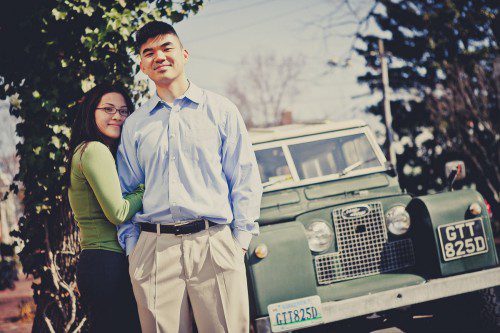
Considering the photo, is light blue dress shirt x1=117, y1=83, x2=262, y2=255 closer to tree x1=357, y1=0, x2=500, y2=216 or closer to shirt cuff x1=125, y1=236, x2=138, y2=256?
shirt cuff x1=125, y1=236, x2=138, y2=256

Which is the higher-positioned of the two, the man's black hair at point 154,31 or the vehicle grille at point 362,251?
the man's black hair at point 154,31

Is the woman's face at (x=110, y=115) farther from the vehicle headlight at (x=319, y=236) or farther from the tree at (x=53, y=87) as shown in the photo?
the vehicle headlight at (x=319, y=236)

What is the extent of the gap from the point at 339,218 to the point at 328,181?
2.63 ft

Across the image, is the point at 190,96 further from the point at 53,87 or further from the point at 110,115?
the point at 53,87

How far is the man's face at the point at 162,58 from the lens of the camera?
2.34 meters

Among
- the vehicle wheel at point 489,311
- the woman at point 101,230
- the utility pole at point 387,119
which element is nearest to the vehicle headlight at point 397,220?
the vehicle wheel at point 489,311

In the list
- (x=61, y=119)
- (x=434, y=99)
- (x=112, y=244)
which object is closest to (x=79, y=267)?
(x=112, y=244)

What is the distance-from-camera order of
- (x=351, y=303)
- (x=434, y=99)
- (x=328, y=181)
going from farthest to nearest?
(x=434, y=99) → (x=328, y=181) → (x=351, y=303)

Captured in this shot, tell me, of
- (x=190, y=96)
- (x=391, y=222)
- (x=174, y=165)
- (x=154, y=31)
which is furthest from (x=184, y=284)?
(x=391, y=222)

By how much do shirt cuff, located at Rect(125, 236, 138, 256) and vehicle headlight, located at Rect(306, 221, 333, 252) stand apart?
6.60 feet

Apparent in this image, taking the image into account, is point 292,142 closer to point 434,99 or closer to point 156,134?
point 156,134

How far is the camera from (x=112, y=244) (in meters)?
2.31

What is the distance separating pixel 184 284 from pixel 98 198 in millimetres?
554

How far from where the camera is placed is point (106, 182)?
221cm
